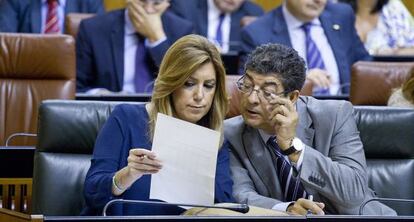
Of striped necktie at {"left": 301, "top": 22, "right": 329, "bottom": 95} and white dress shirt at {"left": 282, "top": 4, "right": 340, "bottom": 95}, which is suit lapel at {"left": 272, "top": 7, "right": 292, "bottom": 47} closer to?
white dress shirt at {"left": 282, "top": 4, "right": 340, "bottom": 95}

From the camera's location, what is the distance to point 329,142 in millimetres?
3436

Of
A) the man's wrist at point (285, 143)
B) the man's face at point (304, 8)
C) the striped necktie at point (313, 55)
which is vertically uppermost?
the man's face at point (304, 8)

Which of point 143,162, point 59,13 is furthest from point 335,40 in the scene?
point 143,162

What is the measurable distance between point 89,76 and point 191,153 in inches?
105

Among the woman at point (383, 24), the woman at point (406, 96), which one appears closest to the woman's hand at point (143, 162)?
the woman at point (406, 96)

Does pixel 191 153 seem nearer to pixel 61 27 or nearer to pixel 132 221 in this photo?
pixel 132 221

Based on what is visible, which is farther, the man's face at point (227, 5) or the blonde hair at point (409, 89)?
the man's face at point (227, 5)

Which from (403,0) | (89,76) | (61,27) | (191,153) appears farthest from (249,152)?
(403,0)

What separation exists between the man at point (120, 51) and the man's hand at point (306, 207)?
2532mm

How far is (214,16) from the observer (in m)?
6.97

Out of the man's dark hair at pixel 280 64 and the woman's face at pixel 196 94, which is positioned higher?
the man's dark hair at pixel 280 64

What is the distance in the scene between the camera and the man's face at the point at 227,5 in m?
6.95

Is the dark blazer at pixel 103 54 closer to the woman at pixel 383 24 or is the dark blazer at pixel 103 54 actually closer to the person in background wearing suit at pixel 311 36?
the person in background wearing suit at pixel 311 36

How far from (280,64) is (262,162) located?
12.7 inches
